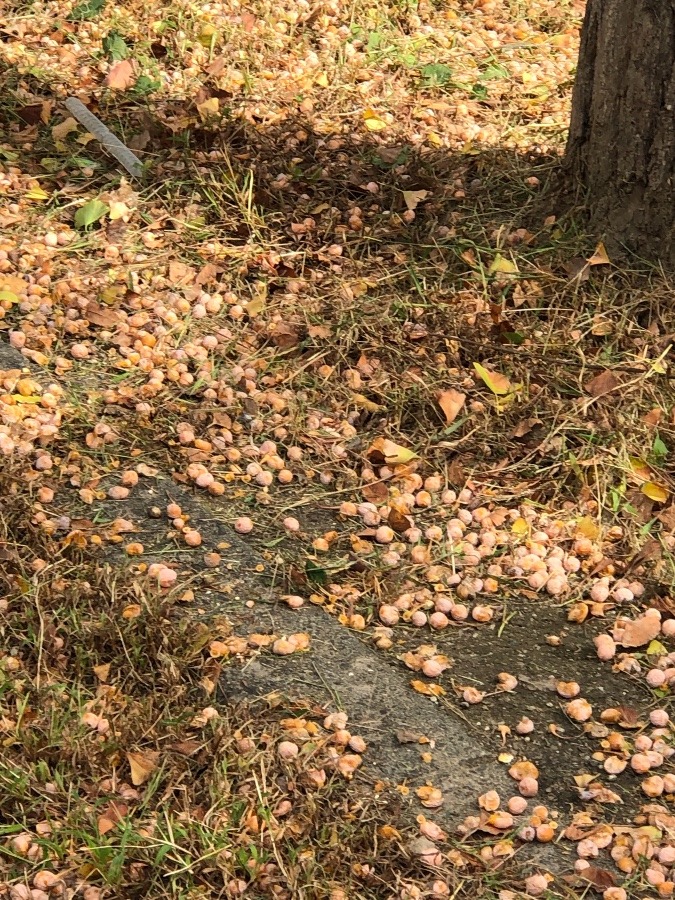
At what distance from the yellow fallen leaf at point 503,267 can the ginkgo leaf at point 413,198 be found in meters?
0.50

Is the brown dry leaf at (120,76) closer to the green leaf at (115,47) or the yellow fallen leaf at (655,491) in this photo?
the green leaf at (115,47)

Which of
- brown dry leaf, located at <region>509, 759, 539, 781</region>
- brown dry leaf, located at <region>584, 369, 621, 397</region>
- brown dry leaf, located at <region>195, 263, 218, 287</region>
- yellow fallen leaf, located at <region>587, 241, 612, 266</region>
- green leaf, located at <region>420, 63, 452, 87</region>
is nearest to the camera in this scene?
brown dry leaf, located at <region>509, 759, 539, 781</region>

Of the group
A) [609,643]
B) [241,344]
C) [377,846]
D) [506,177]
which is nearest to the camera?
[377,846]

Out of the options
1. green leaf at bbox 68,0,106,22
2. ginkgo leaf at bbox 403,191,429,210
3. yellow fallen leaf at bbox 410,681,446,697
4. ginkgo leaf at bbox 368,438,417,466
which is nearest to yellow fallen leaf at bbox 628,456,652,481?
ginkgo leaf at bbox 368,438,417,466

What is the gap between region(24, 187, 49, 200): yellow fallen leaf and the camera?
434cm

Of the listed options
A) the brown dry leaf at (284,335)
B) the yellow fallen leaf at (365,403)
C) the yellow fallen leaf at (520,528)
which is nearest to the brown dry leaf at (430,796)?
the yellow fallen leaf at (520,528)

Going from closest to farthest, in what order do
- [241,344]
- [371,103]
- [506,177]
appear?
[241,344] → [506,177] → [371,103]

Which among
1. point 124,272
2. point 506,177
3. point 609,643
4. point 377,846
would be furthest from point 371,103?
point 377,846

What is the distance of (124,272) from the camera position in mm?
4012

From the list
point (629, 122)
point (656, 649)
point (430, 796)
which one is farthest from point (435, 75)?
point (430, 796)

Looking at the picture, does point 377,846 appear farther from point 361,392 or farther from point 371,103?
point 371,103

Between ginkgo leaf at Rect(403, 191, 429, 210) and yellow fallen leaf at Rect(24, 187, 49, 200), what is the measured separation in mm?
1352

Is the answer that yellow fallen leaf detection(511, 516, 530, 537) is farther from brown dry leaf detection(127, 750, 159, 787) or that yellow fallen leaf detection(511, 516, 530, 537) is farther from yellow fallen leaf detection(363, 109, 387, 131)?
yellow fallen leaf detection(363, 109, 387, 131)

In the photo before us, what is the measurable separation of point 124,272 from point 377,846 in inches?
91.6
